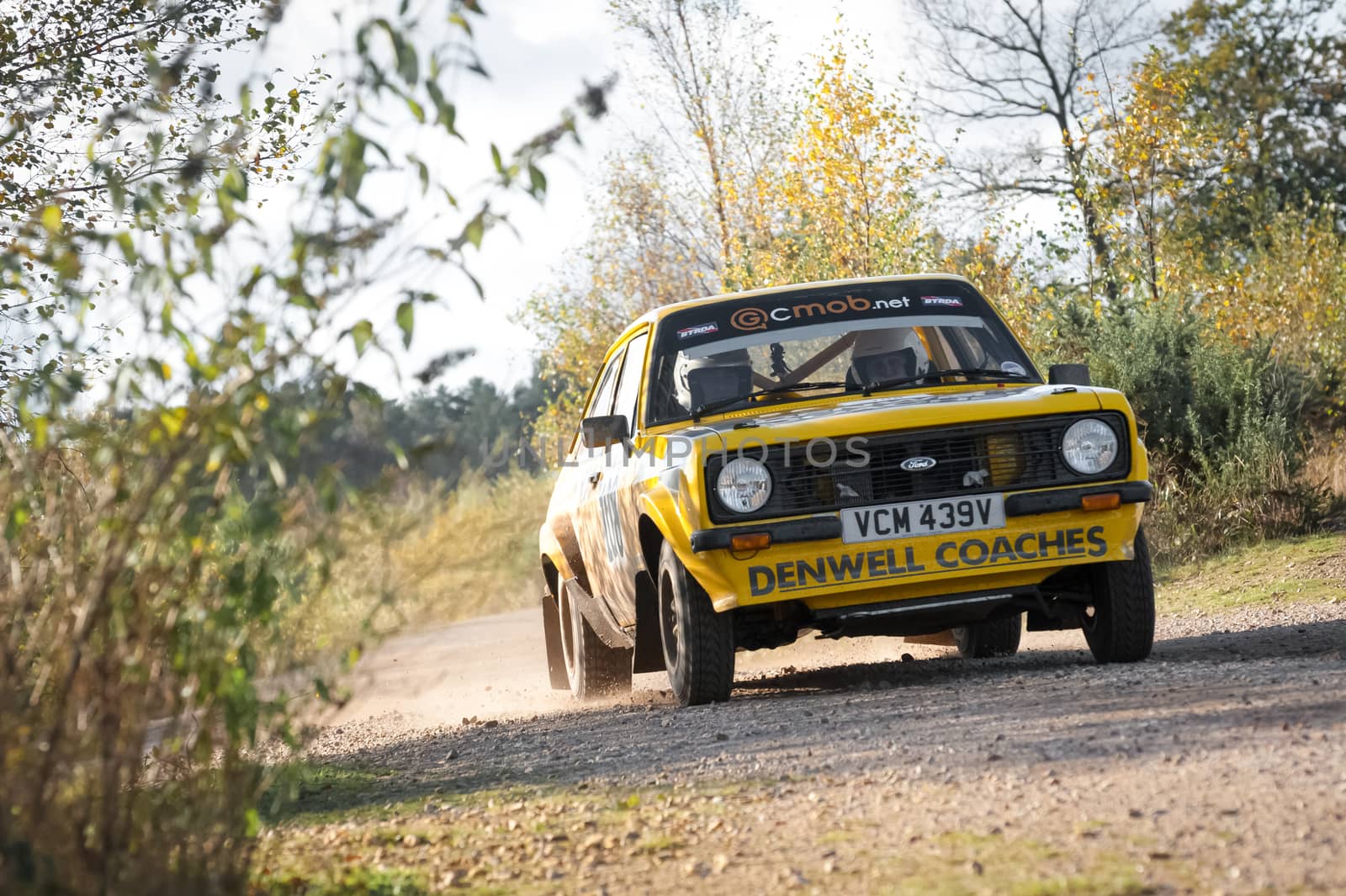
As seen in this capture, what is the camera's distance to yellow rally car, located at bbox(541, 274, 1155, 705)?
649cm

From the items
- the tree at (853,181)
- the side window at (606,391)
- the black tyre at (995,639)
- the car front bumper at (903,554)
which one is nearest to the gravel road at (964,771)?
the car front bumper at (903,554)

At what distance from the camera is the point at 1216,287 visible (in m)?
26.0

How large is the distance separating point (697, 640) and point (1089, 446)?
1.82 metres

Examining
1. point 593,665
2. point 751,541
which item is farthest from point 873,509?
point 593,665

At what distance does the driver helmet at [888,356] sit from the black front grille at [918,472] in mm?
997

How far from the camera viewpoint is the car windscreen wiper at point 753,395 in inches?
294

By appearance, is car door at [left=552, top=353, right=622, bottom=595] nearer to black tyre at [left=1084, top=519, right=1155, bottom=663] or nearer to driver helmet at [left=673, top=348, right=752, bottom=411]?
driver helmet at [left=673, top=348, right=752, bottom=411]

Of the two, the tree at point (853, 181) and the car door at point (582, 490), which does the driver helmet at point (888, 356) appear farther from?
the tree at point (853, 181)

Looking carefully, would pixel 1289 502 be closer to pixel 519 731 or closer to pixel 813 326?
pixel 813 326

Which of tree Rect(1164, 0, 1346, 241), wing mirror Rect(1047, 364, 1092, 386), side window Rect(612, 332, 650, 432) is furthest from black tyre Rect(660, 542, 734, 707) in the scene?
tree Rect(1164, 0, 1346, 241)

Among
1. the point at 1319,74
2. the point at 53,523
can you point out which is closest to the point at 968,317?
the point at 53,523

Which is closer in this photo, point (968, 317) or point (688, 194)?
point (968, 317)

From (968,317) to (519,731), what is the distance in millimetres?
3000

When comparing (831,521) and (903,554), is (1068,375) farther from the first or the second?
(831,521)
